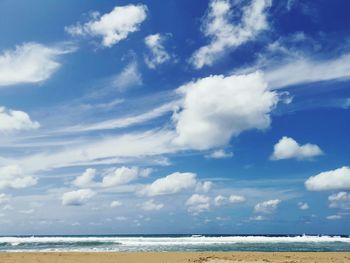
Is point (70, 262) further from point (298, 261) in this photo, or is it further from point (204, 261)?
point (298, 261)

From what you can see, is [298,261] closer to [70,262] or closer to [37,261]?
[70,262]

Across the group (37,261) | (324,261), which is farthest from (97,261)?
(324,261)

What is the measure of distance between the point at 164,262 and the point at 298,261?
8.27 m

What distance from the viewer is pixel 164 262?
23.5m

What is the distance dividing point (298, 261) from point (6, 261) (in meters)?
17.7

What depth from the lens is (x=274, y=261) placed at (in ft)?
77.6

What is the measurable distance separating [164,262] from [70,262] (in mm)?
5677

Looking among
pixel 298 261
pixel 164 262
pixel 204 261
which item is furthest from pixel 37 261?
pixel 298 261

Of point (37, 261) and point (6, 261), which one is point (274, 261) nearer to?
point (37, 261)

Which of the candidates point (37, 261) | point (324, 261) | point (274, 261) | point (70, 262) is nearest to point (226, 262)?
point (274, 261)

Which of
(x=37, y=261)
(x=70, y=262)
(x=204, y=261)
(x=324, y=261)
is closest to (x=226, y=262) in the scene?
(x=204, y=261)

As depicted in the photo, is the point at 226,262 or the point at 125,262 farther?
the point at 125,262

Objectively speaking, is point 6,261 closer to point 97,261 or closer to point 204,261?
point 97,261

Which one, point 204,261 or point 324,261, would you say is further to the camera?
point 324,261
